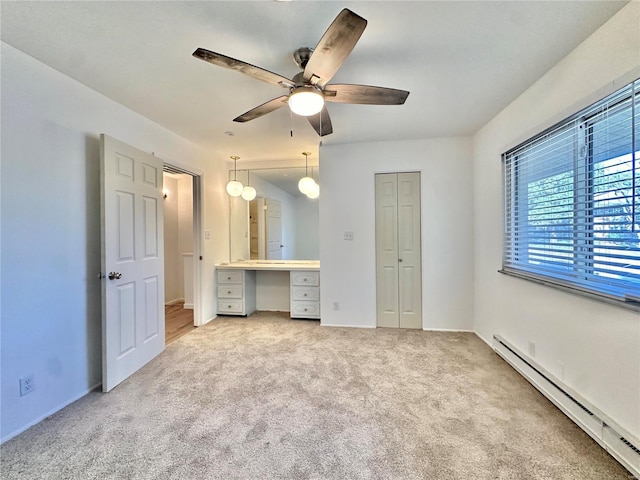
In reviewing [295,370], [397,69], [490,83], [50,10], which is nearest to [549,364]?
[295,370]

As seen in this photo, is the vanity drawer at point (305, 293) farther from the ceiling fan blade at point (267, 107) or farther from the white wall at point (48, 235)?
the ceiling fan blade at point (267, 107)

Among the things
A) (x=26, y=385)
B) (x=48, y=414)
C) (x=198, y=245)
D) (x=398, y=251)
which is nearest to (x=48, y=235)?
(x=26, y=385)

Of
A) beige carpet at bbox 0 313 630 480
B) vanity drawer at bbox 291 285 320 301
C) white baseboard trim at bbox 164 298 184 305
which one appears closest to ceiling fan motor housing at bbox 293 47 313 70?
beige carpet at bbox 0 313 630 480

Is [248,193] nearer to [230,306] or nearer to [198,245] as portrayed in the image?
[198,245]

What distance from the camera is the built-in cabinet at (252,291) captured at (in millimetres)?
3994

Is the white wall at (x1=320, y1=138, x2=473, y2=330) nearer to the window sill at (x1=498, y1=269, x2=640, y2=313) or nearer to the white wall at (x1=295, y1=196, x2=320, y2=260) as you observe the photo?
the white wall at (x1=295, y1=196, x2=320, y2=260)

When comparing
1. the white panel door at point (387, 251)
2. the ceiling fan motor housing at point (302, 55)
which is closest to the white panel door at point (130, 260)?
the ceiling fan motor housing at point (302, 55)

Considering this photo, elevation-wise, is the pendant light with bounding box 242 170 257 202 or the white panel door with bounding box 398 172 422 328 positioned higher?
the pendant light with bounding box 242 170 257 202

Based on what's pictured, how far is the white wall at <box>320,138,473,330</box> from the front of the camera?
3510 mm

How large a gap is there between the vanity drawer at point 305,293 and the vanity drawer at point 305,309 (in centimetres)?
7

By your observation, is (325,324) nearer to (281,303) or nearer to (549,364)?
(281,303)

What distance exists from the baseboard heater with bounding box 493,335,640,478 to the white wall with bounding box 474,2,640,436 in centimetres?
5

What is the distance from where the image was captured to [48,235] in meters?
1.96

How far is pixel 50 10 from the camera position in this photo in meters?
1.47
